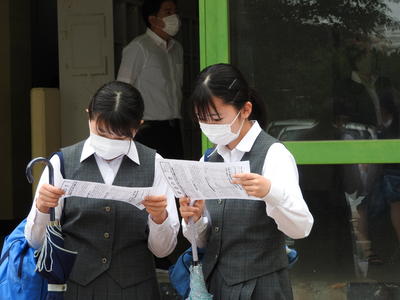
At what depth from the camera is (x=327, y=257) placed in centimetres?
430

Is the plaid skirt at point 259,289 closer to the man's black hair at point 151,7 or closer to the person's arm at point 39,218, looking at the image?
the person's arm at point 39,218

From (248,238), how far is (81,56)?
13.8 feet

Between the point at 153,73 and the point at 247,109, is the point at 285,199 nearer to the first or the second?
the point at 247,109

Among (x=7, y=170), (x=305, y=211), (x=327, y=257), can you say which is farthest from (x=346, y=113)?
(x=7, y=170)

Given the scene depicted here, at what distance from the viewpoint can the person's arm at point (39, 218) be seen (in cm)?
297

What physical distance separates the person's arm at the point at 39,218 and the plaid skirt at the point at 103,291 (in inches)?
8.3

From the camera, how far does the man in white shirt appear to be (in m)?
5.55

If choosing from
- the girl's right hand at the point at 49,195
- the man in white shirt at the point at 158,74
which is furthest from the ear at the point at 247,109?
the man in white shirt at the point at 158,74

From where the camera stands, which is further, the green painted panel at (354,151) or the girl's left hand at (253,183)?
the green painted panel at (354,151)

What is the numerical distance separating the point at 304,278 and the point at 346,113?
0.93 meters

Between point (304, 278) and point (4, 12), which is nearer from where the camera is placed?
point (304, 278)

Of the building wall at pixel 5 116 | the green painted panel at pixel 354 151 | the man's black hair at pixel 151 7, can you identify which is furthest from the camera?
the building wall at pixel 5 116

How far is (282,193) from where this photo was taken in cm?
264

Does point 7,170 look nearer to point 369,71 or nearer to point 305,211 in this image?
point 369,71
